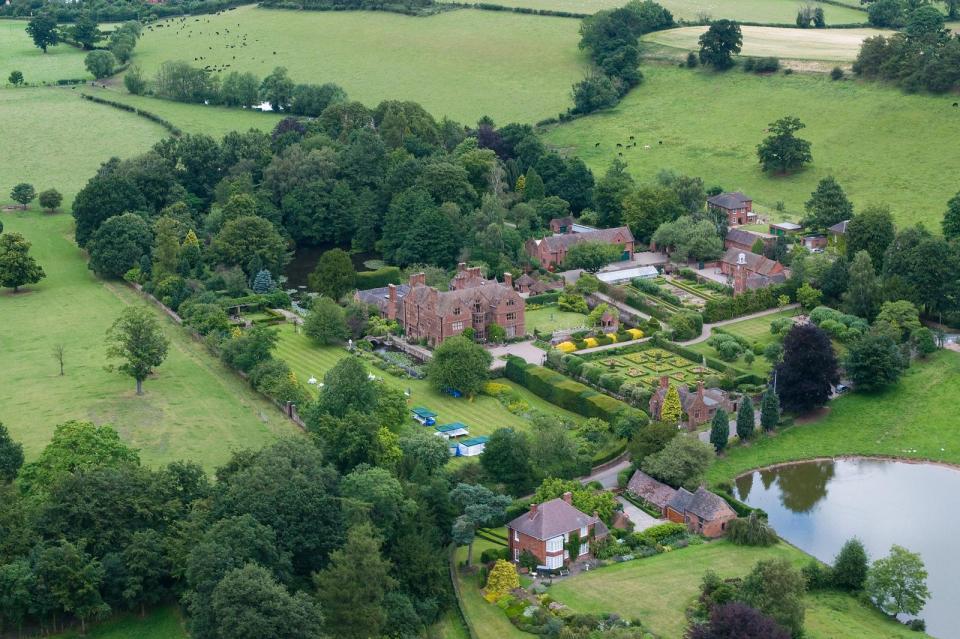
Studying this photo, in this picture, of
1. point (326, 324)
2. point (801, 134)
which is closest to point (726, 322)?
point (326, 324)

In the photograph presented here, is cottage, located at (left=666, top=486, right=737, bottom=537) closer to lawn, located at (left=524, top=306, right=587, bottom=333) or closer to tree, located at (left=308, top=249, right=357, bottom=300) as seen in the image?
lawn, located at (left=524, top=306, right=587, bottom=333)

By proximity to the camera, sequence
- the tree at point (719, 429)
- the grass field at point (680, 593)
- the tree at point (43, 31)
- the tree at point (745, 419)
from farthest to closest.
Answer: the tree at point (43, 31)
the tree at point (745, 419)
the tree at point (719, 429)
the grass field at point (680, 593)

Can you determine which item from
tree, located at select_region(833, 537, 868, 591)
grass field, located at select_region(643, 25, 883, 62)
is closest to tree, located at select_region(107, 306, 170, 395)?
tree, located at select_region(833, 537, 868, 591)

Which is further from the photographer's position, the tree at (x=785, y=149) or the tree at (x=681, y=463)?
the tree at (x=785, y=149)

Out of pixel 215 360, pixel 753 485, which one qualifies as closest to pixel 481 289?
pixel 215 360

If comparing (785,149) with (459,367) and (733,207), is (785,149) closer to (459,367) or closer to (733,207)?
(733,207)

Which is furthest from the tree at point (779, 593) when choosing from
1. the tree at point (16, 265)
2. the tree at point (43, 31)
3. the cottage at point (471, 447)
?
the tree at point (43, 31)

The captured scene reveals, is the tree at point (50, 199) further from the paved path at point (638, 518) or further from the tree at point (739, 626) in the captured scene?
the tree at point (739, 626)
